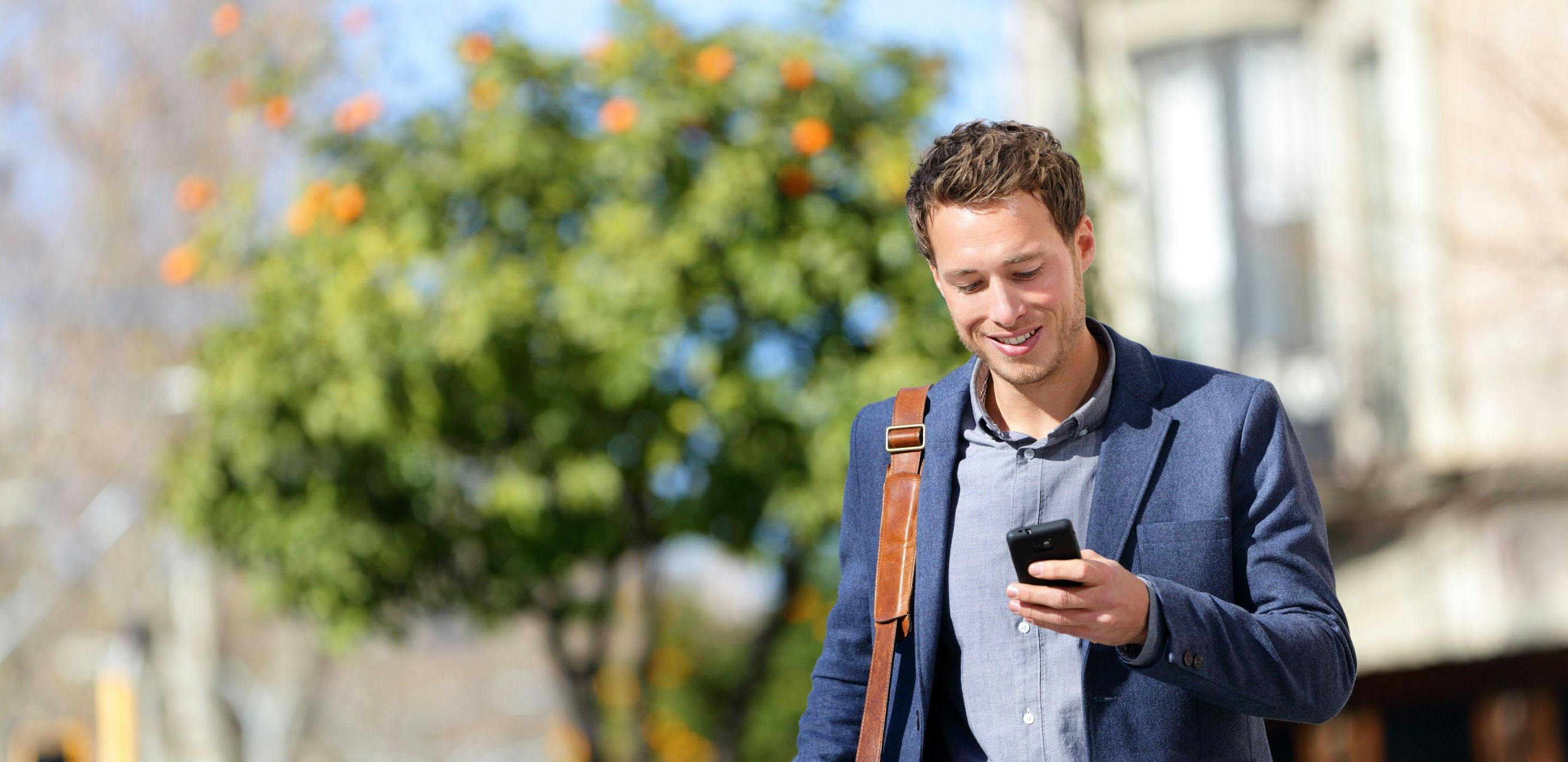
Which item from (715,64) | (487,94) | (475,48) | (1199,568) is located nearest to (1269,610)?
(1199,568)

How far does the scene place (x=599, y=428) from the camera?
6.44m

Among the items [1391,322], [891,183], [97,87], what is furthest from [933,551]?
[97,87]

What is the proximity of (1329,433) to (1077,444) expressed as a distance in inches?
334

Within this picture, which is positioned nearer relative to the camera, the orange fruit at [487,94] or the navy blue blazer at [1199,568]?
the navy blue blazer at [1199,568]

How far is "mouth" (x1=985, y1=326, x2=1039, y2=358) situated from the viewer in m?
2.21

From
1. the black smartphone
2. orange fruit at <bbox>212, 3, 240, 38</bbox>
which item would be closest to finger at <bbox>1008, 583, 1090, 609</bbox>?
the black smartphone

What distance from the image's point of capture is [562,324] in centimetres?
629

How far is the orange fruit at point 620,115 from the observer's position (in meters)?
Answer: 6.33

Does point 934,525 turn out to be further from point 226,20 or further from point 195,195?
point 226,20

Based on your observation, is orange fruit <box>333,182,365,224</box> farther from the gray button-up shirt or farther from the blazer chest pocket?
the blazer chest pocket

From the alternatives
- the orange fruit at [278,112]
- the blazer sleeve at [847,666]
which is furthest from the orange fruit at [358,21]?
the blazer sleeve at [847,666]

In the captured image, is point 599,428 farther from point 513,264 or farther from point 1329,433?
point 1329,433

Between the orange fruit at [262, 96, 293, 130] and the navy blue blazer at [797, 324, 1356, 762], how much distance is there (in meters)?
5.31

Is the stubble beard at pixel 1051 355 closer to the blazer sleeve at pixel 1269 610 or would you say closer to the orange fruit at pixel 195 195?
the blazer sleeve at pixel 1269 610
